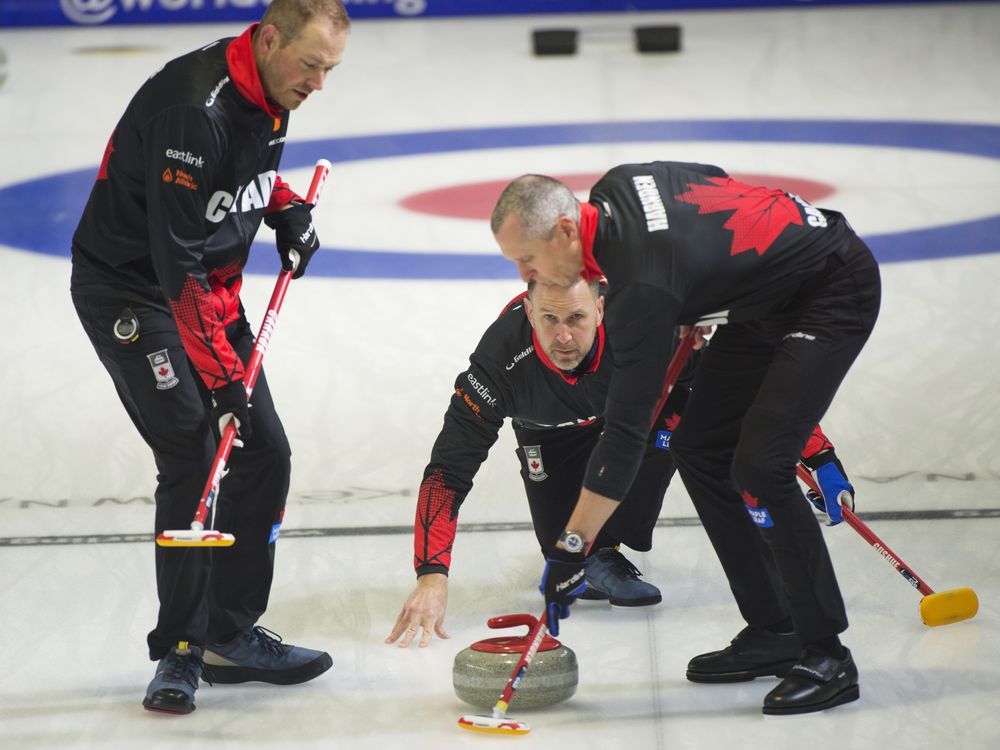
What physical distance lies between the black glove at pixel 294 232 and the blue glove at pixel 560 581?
1.37m

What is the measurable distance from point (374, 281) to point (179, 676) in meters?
4.27

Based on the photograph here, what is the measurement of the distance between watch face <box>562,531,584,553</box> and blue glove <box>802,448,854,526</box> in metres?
1.14

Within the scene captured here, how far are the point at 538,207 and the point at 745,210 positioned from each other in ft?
2.03

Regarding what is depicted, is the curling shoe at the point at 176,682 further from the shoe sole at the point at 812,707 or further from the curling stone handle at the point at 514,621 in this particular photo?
the shoe sole at the point at 812,707

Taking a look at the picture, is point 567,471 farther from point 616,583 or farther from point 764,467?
point 764,467

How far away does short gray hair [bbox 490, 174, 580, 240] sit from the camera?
3.37 m

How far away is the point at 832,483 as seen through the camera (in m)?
4.37

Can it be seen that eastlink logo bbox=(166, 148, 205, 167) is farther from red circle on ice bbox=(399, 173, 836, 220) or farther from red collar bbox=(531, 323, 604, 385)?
red circle on ice bbox=(399, 173, 836, 220)

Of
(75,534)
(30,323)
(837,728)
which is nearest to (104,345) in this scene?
(75,534)

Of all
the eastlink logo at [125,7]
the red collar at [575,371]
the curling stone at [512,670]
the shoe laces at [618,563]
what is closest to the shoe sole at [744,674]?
the curling stone at [512,670]

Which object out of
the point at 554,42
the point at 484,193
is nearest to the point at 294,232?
the point at 484,193

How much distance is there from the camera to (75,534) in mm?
5211

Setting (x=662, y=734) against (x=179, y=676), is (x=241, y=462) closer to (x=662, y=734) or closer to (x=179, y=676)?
(x=179, y=676)

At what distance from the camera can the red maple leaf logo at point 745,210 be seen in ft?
11.9
